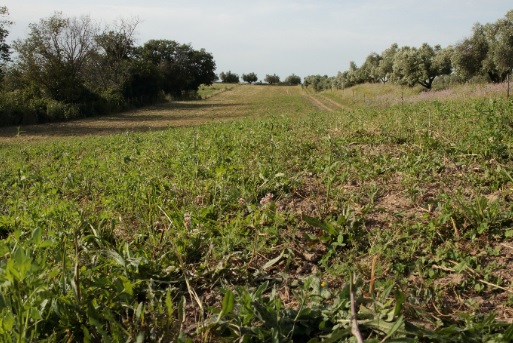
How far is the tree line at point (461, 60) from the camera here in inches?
1343

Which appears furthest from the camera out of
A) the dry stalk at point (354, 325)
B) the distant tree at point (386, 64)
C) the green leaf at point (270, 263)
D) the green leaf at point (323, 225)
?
the distant tree at point (386, 64)

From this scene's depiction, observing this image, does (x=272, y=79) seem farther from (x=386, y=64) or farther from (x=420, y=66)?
(x=420, y=66)

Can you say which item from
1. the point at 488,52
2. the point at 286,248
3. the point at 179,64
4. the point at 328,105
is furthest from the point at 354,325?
the point at 179,64

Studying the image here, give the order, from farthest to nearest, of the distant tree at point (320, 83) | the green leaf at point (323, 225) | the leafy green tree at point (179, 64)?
the distant tree at point (320, 83), the leafy green tree at point (179, 64), the green leaf at point (323, 225)

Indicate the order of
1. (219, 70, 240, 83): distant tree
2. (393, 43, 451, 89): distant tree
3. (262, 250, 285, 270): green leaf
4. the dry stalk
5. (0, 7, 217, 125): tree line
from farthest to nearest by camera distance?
1. (219, 70, 240, 83): distant tree
2. (393, 43, 451, 89): distant tree
3. (0, 7, 217, 125): tree line
4. (262, 250, 285, 270): green leaf
5. the dry stalk

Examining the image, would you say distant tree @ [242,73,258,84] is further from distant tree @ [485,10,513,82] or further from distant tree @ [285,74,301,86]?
distant tree @ [485,10,513,82]

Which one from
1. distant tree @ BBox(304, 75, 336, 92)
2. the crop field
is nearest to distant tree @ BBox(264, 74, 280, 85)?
distant tree @ BBox(304, 75, 336, 92)

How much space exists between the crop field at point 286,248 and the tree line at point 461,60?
34.1 meters

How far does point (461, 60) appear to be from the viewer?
37.7 meters

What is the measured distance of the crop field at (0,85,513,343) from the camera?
6.96ft

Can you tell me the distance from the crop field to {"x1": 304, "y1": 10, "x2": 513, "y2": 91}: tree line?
34.1m

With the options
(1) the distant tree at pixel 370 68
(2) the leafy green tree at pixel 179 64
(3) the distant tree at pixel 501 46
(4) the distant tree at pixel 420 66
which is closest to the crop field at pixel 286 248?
(3) the distant tree at pixel 501 46

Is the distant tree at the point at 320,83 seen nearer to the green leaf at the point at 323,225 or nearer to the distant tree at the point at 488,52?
the distant tree at the point at 488,52

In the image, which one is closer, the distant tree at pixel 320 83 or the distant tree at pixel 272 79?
the distant tree at pixel 320 83
